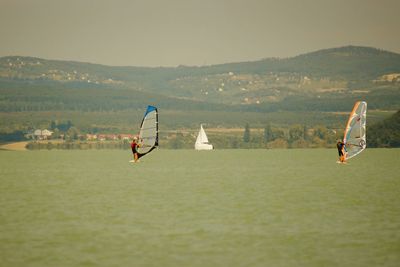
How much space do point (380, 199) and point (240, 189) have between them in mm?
7023

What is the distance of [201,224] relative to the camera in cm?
2403

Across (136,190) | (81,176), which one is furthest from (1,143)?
(136,190)

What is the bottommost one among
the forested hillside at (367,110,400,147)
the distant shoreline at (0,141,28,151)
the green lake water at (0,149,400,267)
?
the distant shoreline at (0,141,28,151)

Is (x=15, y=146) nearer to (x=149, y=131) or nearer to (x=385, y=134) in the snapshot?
(x=385, y=134)

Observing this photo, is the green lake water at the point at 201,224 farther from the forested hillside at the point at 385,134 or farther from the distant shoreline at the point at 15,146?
the distant shoreline at the point at 15,146

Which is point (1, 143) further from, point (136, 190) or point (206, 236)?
point (206, 236)

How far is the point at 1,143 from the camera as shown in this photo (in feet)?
506

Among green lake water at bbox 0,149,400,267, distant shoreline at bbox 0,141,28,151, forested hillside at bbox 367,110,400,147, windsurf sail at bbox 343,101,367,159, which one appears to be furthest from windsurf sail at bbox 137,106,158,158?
distant shoreline at bbox 0,141,28,151

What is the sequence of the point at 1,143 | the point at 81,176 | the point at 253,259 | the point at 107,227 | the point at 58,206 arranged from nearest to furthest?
the point at 253,259
the point at 107,227
the point at 58,206
the point at 81,176
the point at 1,143

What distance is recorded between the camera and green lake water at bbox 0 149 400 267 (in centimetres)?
1912

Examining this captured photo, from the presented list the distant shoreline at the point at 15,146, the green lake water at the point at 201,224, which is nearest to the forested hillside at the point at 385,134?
the distant shoreline at the point at 15,146

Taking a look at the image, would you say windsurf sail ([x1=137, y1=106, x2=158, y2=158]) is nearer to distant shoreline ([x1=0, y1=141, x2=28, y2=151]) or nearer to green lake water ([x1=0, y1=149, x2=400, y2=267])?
green lake water ([x1=0, y1=149, x2=400, y2=267])

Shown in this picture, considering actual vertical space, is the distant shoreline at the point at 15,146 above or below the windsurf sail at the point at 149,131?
below

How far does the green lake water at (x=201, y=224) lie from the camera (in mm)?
19125
